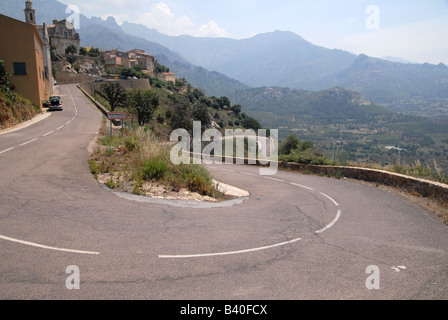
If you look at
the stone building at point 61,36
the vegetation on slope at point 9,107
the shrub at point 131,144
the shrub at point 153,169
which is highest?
the stone building at point 61,36

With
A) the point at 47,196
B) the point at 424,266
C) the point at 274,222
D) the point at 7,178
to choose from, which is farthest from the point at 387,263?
the point at 7,178

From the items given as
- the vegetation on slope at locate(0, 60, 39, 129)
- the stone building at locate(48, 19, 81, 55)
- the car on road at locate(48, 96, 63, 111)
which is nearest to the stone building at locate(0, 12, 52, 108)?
the vegetation on slope at locate(0, 60, 39, 129)

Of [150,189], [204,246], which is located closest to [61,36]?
[150,189]

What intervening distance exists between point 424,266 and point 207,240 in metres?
3.78

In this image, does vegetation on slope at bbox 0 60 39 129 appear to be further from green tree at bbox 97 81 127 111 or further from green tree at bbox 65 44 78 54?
green tree at bbox 65 44 78 54

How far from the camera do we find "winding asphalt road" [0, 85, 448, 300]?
13.9 feet

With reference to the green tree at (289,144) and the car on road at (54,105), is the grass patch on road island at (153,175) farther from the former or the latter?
the car on road at (54,105)

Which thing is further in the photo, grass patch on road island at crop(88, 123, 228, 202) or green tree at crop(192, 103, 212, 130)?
green tree at crop(192, 103, 212, 130)

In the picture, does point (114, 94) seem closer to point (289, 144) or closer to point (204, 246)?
point (289, 144)

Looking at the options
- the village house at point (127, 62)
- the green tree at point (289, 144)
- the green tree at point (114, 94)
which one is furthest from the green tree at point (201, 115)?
→ the village house at point (127, 62)

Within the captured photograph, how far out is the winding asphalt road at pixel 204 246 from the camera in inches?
167

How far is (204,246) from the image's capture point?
5.65 metres

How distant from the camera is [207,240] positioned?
5957 millimetres

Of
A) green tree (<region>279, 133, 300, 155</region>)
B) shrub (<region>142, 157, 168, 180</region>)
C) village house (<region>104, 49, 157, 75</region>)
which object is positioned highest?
village house (<region>104, 49, 157, 75</region>)
